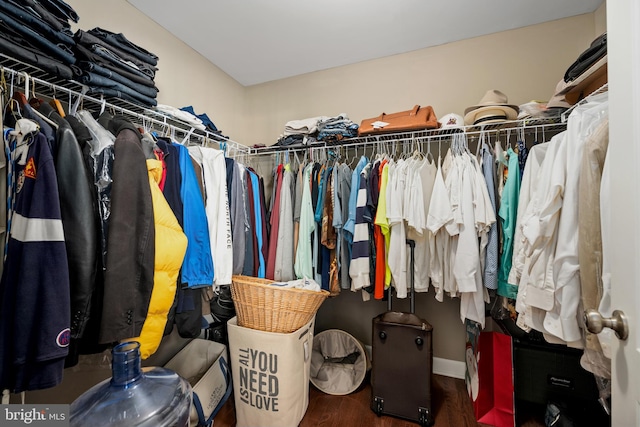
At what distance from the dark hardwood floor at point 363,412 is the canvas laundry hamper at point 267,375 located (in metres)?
A: 0.17

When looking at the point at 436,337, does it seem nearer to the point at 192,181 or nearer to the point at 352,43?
the point at 192,181

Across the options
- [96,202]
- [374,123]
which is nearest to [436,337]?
[374,123]

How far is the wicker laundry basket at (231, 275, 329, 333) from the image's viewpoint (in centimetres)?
143

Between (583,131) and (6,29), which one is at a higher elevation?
(6,29)

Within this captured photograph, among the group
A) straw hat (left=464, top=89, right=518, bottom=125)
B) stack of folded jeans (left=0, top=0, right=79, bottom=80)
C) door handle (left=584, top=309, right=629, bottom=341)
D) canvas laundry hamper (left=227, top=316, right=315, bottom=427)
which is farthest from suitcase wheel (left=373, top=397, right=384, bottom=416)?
stack of folded jeans (left=0, top=0, right=79, bottom=80)

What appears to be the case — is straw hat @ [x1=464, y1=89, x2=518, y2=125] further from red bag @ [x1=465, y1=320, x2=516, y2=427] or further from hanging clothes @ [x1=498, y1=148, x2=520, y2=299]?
red bag @ [x1=465, y1=320, x2=516, y2=427]

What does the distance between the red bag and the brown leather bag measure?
1.36 metres

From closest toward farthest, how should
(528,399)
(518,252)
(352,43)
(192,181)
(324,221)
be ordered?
1. (518,252)
2. (192,181)
3. (528,399)
4. (324,221)
5. (352,43)

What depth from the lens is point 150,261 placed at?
99 cm

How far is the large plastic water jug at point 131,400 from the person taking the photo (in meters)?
0.70

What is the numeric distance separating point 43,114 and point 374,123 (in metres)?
1.69

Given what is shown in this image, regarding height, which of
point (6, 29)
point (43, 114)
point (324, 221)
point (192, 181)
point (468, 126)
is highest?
point (6, 29)

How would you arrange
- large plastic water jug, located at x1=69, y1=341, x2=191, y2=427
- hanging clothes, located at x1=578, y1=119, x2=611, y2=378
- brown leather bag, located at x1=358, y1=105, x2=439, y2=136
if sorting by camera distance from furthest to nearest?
brown leather bag, located at x1=358, y1=105, x2=439, y2=136 < hanging clothes, located at x1=578, y1=119, x2=611, y2=378 < large plastic water jug, located at x1=69, y1=341, x2=191, y2=427

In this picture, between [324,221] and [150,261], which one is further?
[324,221]
